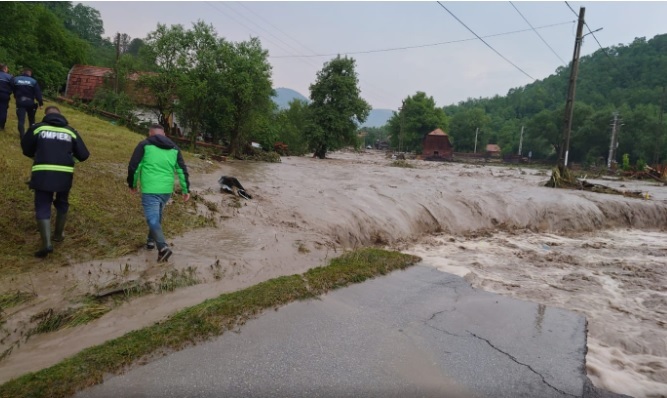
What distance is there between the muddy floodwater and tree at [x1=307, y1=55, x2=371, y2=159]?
28457mm

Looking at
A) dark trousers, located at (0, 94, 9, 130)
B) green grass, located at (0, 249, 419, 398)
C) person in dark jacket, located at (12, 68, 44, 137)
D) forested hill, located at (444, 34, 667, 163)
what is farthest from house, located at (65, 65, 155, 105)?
forested hill, located at (444, 34, 667, 163)

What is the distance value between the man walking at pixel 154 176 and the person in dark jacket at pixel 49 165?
86 centimetres

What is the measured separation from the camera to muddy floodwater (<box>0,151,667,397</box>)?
4.41 metres

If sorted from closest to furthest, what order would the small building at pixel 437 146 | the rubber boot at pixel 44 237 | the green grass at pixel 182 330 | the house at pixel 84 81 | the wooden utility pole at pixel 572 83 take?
the green grass at pixel 182 330
the rubber boot at pixel 44 237
the wooden utility pole at pixel 572 83
the house at pixel 84 81
the small building at pixel 437 146

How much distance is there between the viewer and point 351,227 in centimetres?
969

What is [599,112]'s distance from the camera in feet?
221

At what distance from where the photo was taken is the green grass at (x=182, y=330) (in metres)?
3.21

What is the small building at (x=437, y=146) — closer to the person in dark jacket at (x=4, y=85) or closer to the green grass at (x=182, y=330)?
the person in dark jacket at (x=4, y=85)

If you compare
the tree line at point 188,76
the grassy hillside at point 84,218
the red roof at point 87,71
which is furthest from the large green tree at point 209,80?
the grassy hillside at point 84,218

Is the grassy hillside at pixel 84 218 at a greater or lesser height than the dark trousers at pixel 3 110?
lesser

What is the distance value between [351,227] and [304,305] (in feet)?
15.0

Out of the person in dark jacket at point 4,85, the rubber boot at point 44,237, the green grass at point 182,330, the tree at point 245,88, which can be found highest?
the tree at point 245,88

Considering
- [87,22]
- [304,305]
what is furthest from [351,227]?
[87,22]

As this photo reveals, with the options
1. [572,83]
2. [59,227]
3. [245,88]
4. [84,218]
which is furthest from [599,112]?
[59,227]
